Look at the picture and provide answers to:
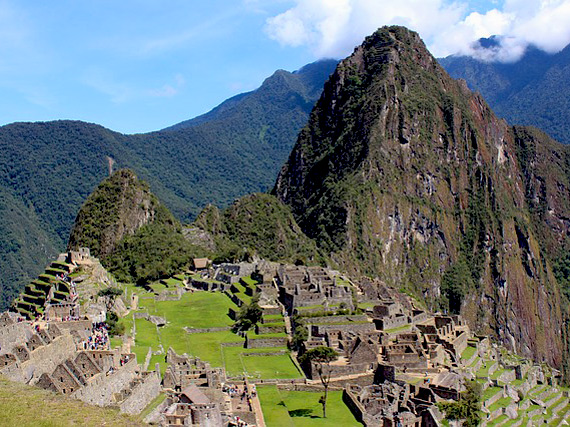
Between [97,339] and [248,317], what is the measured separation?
1929 cm

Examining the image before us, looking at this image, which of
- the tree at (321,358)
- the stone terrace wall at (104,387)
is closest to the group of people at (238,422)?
the stone terrace wall at (104,387)

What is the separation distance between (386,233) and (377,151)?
2131 centimetres

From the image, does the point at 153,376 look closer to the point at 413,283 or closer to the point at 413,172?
the point at 413,283

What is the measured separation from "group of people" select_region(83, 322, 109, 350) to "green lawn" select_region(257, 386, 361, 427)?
10.5m

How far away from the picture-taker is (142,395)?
36.9 meters

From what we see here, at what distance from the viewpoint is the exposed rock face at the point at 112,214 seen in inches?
4422

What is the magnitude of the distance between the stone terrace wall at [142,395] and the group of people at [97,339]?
15.1 ft

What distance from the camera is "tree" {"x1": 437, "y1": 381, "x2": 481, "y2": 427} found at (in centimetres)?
4528

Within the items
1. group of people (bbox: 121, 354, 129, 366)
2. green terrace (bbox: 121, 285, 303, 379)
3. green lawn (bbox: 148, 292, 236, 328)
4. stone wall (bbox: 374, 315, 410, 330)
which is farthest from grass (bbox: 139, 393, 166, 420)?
stone wall (bbox: 374, 315, 410, 330)

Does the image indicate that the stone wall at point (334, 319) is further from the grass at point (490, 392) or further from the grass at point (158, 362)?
the grass at point (158, 362)

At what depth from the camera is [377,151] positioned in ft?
607

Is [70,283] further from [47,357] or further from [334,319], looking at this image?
[47,357]

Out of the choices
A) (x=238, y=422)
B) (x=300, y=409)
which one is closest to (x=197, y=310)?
(x=300, y=409)

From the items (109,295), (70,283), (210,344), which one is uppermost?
(70,283)
